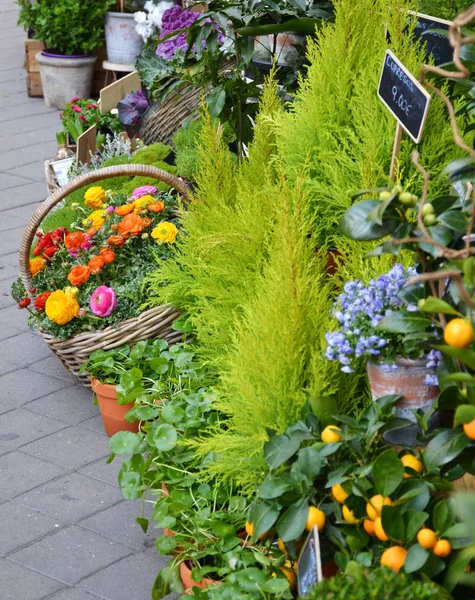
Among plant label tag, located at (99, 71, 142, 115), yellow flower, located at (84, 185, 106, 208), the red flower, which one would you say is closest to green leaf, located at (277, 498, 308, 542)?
the red flower

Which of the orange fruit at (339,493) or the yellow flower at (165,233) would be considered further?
the yellow flower at (165,233)

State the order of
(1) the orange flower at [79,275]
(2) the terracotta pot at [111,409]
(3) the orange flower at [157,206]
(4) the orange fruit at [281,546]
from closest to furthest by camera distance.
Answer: (4) the orange fruit at [281,546] → (2) the terracotta pot at [111,409] → (1) the orange flower at [79,275] → (3) the orange flower at [157,206]

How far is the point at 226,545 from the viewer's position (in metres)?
1.84

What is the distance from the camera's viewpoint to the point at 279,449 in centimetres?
157

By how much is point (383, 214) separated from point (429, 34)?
3.89 ft

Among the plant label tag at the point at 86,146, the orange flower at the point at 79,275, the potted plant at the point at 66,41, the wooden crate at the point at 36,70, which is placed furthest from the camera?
the wooden crate at the point at 36,70

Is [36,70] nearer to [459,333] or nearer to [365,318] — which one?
[365,318]

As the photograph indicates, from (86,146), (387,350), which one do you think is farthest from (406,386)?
(86,146)

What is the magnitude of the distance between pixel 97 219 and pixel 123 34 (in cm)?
320

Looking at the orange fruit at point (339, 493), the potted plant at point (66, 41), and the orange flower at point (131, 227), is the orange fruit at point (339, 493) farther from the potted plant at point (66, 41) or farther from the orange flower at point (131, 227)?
the potted plant at point (66, 41)

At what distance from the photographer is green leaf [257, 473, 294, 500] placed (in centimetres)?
152

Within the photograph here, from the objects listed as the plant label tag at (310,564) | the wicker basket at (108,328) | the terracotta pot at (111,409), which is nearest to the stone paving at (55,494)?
the terracotta pot at (111,409)

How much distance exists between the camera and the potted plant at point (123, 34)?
18.9ft

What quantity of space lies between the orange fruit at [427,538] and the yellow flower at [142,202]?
5.96ft
